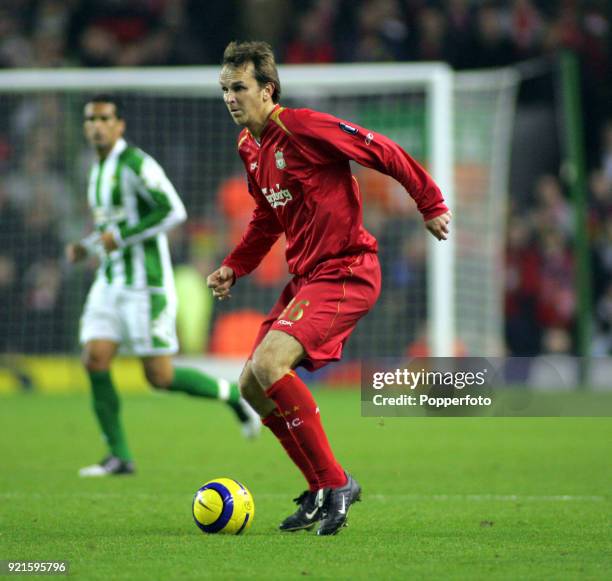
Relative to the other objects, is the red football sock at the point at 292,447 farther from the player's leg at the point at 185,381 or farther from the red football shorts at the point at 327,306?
the player's leg at the point at 185,381

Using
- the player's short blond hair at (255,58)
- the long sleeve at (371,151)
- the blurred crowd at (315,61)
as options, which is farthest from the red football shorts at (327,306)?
the blurred crowd at (315,61)

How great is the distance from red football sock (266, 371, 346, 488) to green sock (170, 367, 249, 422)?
3.15 meters

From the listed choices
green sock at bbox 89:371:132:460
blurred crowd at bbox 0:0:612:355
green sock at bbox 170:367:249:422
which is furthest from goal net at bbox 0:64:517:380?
green sock at bbox 89:371:132:460

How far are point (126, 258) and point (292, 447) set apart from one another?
3.16 meters

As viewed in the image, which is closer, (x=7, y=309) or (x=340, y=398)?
(x=340, y=398)

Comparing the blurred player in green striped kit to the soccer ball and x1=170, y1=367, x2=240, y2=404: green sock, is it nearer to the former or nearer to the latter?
x1=170, y1=367, x2=240, y2=404: green sock

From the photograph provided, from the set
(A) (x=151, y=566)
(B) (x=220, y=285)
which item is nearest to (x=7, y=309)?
(B) (x=220, y=285)

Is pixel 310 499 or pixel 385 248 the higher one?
pixel 385 248

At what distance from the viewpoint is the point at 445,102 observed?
42.1ft

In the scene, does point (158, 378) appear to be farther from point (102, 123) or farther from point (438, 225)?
point (438, 225)

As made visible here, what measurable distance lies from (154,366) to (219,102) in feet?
24.2

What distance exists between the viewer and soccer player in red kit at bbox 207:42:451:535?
5406 millimetres

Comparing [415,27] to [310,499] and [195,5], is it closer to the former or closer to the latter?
[195,5]

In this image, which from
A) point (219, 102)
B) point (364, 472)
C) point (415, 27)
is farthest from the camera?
point (415, 27)
